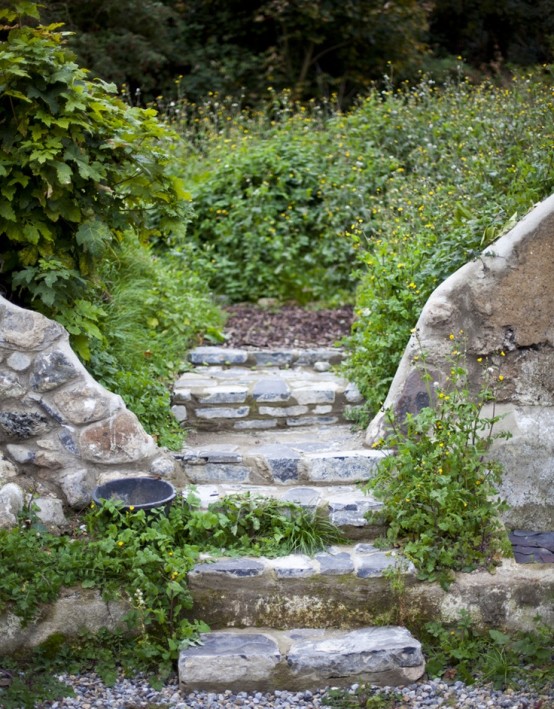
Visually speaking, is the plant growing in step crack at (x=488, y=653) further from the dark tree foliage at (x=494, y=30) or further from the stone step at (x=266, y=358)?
the dark tree foliage at (x=494, y=30)

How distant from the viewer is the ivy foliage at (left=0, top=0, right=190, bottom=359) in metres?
3.99

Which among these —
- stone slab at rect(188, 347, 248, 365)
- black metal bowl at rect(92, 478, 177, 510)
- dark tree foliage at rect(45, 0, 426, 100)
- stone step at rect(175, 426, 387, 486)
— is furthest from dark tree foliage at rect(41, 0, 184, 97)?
black metal bowl at rect(92, 478, 177, 510)

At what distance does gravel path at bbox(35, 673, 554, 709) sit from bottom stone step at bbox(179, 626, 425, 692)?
0.13 feet

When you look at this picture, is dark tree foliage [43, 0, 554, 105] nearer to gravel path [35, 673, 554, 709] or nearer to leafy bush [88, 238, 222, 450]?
leafy bush [88, 238, 222, 450]

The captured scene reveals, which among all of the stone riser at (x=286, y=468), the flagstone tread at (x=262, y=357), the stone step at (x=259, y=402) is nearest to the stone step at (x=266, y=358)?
the flagstone tread at (x=262, y=357)

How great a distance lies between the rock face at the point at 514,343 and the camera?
431cm

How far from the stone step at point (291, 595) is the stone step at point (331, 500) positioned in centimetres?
35

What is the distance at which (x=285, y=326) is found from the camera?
21.9 ft

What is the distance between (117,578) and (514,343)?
A: 2.35 metres

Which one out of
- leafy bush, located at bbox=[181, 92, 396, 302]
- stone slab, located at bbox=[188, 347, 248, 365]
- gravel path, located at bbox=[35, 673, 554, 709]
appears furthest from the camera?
leafy bush, located at bbox=[181, 92, 396, 302]

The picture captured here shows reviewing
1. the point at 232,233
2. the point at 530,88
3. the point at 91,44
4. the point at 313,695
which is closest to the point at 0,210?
the point at 313,695

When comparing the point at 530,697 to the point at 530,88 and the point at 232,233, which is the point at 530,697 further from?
the point at 530,88

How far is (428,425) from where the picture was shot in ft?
13.0

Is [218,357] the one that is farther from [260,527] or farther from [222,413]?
[260,527]
